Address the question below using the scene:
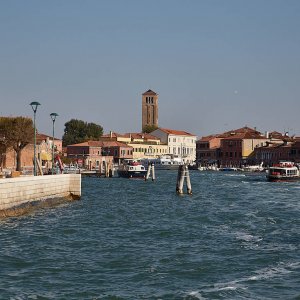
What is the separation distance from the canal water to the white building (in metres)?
124

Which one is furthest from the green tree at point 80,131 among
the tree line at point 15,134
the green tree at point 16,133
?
the green tree at point 16,133

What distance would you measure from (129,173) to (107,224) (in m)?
56.6

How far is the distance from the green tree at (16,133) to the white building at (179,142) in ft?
271

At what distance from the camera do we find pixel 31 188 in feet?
107

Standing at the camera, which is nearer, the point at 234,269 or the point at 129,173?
the point at 234,269

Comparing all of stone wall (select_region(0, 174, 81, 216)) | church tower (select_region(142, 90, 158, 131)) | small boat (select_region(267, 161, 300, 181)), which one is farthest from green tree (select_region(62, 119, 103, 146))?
stone wall (select_region(0, 174, 81, 216))

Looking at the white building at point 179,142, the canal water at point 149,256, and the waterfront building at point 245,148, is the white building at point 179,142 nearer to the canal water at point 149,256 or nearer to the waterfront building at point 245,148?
the waterfront building at point 245,148

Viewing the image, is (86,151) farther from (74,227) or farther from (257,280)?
(257,280)

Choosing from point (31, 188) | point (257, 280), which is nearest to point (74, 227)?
point (31, 188)

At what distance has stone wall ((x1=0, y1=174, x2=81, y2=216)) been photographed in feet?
93.2

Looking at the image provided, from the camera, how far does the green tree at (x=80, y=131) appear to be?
14750 cm

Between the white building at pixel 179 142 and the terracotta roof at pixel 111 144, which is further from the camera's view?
the white building at pixel 179 142

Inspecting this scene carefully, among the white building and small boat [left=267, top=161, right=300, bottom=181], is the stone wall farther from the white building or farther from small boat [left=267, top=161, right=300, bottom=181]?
the white building

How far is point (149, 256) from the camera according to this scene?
20.0 m
